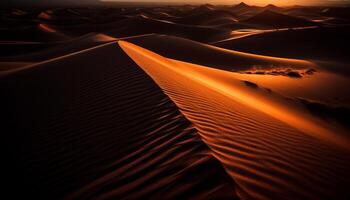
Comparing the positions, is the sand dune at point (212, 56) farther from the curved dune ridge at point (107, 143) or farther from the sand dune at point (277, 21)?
the sand dune at point (277, 21)

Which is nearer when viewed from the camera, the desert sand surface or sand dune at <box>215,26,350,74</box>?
the desert sand surface

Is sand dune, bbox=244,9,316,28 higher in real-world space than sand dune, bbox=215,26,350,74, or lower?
higher

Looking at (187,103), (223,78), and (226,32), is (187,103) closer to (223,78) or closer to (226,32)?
(223,78)

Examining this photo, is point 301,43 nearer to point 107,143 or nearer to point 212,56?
point 212,56

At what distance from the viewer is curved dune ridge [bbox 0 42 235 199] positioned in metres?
2.51

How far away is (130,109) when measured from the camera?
4102mm

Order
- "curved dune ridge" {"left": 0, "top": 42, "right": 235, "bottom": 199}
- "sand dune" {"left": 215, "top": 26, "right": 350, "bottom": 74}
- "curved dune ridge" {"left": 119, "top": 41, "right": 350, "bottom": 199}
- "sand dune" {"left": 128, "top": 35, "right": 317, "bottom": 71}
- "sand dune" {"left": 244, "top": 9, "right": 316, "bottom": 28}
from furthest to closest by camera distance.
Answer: "sand dune" {"left": 244, "top": 9, "right": 316, "bottom": 28} → "sand dune" {"left": 215, "top": 26, "right": 350, "bottom": 74} → "sand dune" {"left": 128, "top": 35, "right": 317, "bottom": 71} → "curved dune ridge" {"left": 119, "top": 41, "right": 350, "bottom": 199} → "curved dune ridge" {"left": 0, "top": 42, "right": 235, "bottom": 199}

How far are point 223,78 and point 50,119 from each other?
5.92 m

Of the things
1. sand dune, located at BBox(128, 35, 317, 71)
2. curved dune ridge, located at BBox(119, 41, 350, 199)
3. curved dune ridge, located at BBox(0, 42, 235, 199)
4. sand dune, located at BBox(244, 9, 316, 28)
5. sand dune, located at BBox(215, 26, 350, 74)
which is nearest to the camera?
curved dune ridge, located at BBox(0, 42, 235, 199)

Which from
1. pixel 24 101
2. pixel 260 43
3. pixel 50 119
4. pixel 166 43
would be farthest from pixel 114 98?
pixel 260 43

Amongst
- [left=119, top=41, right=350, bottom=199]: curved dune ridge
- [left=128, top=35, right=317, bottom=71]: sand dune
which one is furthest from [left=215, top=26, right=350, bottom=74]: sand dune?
[left=119, top=41, right=350, bottom=199]: curved dune ridge

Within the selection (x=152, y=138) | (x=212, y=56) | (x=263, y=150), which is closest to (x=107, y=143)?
(x=152, y=138)

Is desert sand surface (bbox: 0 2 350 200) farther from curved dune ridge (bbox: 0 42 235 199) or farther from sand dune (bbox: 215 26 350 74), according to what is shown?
sand dune (bbox: 215 26 350 74)

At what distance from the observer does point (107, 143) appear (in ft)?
11.0
